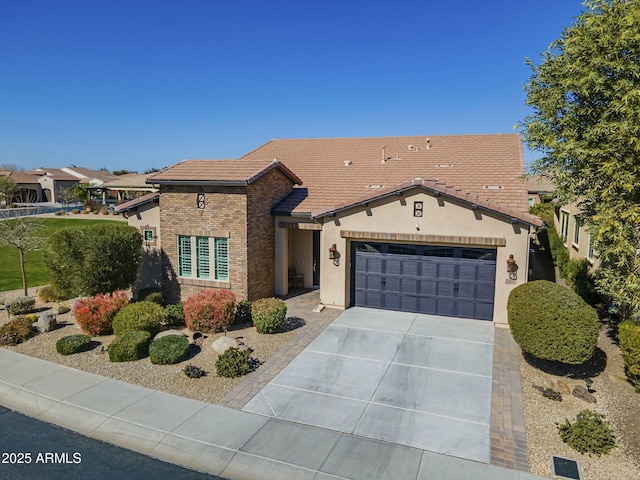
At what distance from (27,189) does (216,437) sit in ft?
266

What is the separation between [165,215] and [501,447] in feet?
45.0

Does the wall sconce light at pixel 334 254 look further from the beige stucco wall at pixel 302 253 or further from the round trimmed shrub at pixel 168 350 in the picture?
the round trimmed shrub at pixel 168 350

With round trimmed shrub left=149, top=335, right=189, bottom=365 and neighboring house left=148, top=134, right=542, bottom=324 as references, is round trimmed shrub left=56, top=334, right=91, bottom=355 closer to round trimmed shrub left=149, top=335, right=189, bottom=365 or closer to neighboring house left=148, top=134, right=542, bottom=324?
round trimmed shrub left=149, top=335, right=189, bottom=365

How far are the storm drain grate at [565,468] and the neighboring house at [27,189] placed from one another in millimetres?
80780

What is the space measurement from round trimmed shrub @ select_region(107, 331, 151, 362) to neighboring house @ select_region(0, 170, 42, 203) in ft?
234

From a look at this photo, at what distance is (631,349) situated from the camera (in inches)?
396

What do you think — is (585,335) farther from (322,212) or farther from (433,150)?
(433,150)

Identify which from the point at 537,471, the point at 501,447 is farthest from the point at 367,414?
the point at 537,471

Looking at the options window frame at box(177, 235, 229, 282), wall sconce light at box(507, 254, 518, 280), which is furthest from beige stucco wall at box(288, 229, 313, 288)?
wall sconce light at box(507, 254, 518, 280)

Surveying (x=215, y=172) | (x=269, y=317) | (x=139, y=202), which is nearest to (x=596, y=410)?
(x=269, y=317)

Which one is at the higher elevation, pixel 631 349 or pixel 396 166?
pixel 396 166

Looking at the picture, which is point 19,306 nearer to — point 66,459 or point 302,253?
point 66,459

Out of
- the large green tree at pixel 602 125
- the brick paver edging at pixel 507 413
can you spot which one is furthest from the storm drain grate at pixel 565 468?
the large green tree at pixel 602 125

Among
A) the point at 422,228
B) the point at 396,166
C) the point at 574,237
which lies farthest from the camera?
the point at 574,237
